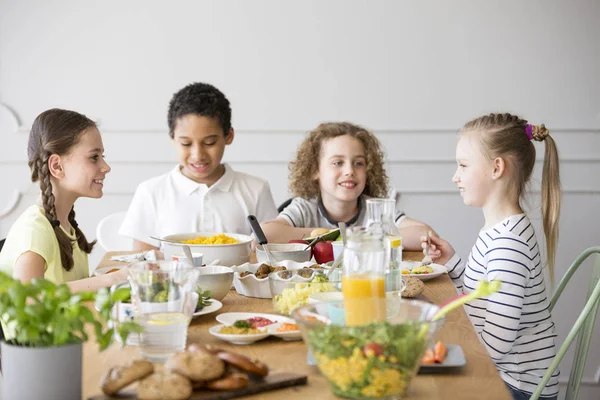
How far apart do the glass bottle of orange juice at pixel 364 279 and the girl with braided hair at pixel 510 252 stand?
2.10 ft

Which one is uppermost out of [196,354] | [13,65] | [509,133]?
[13,65]

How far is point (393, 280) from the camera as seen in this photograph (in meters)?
1.49

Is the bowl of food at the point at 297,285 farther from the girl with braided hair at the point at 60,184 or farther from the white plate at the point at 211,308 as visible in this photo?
the girl with braided hair at the point at 60,184

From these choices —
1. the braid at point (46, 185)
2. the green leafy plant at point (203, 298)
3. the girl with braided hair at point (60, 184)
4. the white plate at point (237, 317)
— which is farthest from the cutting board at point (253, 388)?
the braid at point (46, 185)

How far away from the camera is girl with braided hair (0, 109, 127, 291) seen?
1914mm

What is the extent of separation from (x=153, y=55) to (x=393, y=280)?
8.05ft

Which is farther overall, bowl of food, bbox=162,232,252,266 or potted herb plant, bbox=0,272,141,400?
bowl of food, bbox=162,232,252,266

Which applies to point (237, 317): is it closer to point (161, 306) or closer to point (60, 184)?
point (161, 306)

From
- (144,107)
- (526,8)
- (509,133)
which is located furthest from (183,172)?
(526,8)

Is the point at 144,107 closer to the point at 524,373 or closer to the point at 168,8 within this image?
the point at 168,8

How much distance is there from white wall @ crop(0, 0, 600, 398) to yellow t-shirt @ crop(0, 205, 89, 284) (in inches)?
68.1

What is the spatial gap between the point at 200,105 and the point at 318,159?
0.48 meters

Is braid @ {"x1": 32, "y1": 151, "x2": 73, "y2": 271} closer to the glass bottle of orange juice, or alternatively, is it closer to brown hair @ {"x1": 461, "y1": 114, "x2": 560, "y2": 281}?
the glass bottle of orange juice

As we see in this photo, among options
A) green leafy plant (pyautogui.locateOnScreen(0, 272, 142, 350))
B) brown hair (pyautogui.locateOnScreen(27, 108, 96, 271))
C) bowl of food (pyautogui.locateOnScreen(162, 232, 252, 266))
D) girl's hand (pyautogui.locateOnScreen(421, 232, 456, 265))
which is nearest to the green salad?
green leafy plant (pyautogui.locateOnScreen(0, 272, 142, 350))
